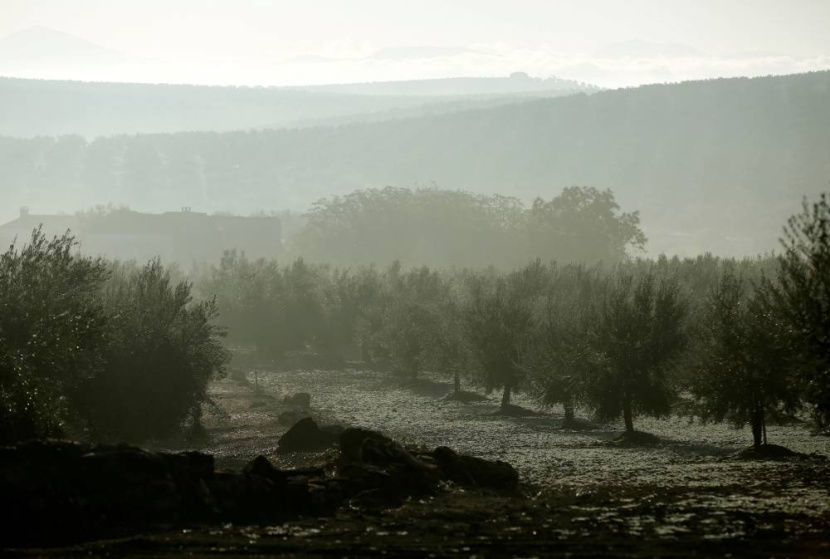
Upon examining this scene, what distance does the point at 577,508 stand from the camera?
2745 cm

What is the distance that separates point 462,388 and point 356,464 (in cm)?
3594

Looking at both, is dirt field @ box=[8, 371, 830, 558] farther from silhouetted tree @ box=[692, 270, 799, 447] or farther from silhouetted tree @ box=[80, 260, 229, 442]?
silhouetted tree @ box=[80, 260, 229, 442]

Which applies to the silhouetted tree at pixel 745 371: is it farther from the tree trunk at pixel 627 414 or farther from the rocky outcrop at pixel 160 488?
the rocky outcrop at pixel 160 488

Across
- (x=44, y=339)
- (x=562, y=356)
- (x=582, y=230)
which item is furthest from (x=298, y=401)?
(x=582, y=230)

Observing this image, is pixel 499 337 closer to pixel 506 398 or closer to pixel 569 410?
pixel 506 398

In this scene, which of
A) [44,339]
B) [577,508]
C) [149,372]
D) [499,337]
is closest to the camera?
[577,508]

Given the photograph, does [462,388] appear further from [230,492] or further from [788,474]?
[230,492]

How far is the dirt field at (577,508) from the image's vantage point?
22594 mm

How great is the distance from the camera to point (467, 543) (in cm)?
2312

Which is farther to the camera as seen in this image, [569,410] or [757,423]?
[569,410]

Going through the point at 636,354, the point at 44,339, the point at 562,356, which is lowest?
the point at 562,356

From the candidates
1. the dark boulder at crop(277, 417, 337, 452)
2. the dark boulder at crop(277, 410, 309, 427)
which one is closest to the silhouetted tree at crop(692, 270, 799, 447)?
the dark boulder at crop(277, 417, 337, 452)

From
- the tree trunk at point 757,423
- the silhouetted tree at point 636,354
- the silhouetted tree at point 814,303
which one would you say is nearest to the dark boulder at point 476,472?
the silhouetted tree at point 814,303

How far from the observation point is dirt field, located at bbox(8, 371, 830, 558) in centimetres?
2259
